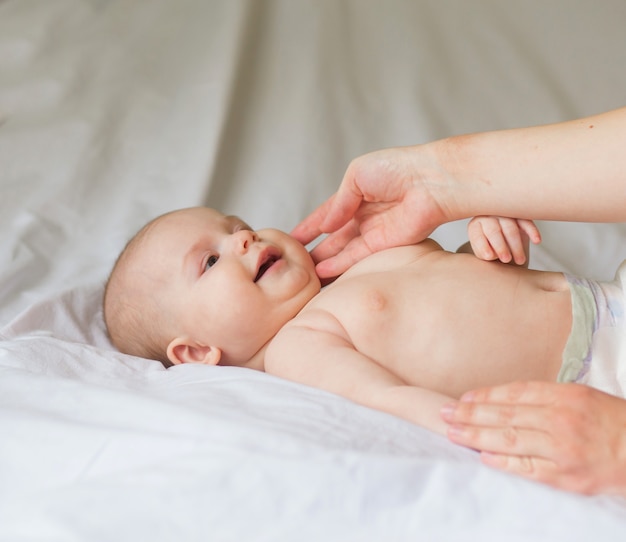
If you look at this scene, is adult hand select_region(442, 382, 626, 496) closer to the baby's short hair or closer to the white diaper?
the white diaper

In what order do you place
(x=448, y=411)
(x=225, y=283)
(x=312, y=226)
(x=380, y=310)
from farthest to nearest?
(x=312, y=226) → (x=225, y=283) → (x=380, y=310) → (x=448, y=411)

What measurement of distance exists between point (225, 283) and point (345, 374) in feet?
1.06

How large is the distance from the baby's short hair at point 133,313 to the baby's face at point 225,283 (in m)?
0.03

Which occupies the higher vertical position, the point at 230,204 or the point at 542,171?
the point at 542,171

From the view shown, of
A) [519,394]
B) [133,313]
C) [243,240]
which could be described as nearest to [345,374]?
[519,394]

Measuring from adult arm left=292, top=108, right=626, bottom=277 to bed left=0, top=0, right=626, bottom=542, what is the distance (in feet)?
1.33

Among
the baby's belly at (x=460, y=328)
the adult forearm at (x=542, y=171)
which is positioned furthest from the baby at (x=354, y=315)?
the adult forearm at (x=542, y=171)

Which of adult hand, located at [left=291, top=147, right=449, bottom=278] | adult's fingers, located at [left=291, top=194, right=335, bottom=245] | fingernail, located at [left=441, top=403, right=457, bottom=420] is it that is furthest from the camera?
adult's fingers, located at [left=291, top=194, right=335, bottom=245]

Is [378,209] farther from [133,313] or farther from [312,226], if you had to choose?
[133,313]

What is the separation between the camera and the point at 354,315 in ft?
4.11

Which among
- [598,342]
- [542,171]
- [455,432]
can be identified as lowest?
[598,342]

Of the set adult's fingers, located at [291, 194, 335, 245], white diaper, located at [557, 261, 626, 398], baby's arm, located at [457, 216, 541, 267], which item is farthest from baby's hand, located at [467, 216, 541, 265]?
adult's fingers, located at [291, 194, 335, 245]

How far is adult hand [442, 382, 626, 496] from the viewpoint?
86 cm

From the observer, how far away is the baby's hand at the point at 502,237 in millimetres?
1285
